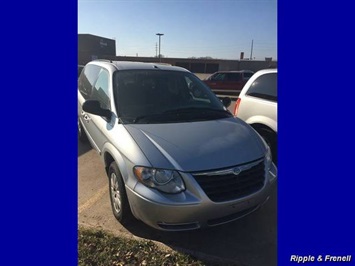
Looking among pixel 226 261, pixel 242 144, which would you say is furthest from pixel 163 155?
pixel 226 261

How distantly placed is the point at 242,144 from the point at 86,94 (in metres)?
2.56

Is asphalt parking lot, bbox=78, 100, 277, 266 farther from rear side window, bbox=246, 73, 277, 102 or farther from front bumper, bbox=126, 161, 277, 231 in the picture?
rear side window, bbox=246, 73, 277, 102

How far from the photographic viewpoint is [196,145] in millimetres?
2658

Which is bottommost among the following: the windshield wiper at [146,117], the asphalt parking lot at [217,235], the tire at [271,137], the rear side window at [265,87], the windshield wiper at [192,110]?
the asphalt parking lot at [217,235]

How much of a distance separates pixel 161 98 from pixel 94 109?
73 cm

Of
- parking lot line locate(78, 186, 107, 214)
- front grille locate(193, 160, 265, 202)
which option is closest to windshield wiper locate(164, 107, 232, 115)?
front grille locate(193, 160, 265, 202)

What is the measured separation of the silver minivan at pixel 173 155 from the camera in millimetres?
2475

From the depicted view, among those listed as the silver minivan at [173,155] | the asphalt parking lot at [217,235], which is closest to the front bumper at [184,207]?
the silver minivan at [173,155]

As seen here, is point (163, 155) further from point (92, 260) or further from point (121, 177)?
point (92, 260)

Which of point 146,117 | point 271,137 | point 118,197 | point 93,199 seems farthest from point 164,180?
point 271,137

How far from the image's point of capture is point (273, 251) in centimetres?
267

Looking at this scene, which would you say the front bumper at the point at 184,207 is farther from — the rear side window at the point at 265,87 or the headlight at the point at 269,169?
the rear side window at the point at 265,87

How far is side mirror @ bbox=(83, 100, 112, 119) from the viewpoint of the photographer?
316 centimetres

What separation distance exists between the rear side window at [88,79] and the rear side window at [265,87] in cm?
232
